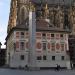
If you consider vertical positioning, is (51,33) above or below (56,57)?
above

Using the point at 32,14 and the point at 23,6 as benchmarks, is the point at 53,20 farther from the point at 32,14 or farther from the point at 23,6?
the point at 32,14

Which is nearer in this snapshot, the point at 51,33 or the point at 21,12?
the point at 51,33

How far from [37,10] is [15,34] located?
88.1 ft

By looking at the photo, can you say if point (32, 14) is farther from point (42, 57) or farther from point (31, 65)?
point (42, 57)

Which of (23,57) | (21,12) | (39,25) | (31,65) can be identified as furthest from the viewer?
(21,12)

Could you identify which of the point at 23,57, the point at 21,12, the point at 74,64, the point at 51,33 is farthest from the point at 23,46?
the point at 21,12

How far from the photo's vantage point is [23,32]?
69250 mm

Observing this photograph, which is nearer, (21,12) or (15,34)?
(15,34)

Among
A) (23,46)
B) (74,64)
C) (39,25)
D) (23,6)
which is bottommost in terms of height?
(74,64)

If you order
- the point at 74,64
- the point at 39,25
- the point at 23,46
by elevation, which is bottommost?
the point at 74,64

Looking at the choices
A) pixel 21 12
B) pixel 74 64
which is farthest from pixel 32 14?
pixel 21 12

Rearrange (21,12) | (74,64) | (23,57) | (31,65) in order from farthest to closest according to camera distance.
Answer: (21,12) < (74,64) < (23,57) < (31,65)

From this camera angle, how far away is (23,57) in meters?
68.2

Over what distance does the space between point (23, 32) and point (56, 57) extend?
9.75m
